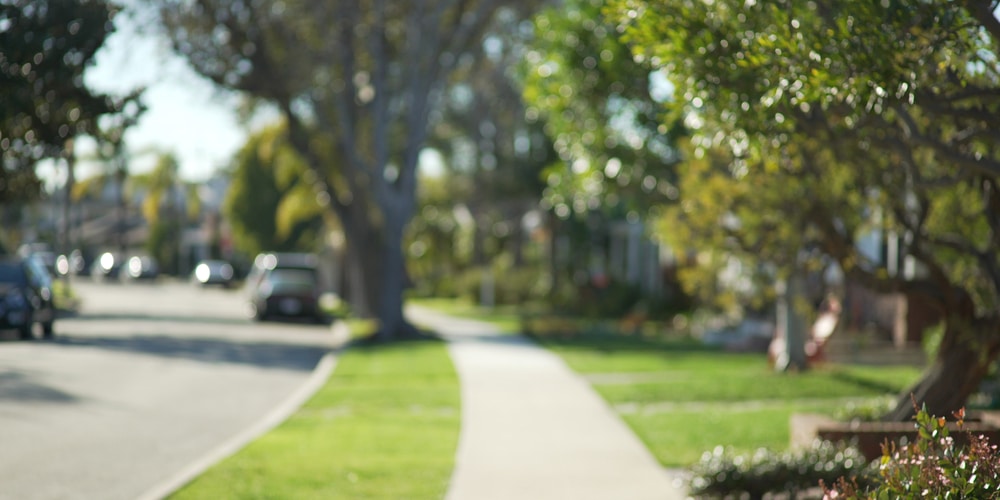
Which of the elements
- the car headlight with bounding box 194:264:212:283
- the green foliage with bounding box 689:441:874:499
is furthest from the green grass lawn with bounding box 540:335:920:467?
the car headlight with bounding box 194:264:212:283

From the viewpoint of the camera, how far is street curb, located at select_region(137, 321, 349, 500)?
35.3 ft

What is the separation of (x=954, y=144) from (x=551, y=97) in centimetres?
765

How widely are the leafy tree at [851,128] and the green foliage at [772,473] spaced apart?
185cm

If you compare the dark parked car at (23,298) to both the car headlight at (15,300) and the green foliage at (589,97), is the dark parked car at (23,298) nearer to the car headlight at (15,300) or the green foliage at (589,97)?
the car headlight at (15,300)

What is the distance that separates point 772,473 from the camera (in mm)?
9219

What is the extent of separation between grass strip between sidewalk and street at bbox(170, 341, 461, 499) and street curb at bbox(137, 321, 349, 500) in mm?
118

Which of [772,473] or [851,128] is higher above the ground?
[851,128]

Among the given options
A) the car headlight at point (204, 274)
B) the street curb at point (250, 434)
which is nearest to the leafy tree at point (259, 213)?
the car headlight at point (204, 274)

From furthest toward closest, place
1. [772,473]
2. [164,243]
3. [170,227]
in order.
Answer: [164,243] → [170,227] → [772,473]

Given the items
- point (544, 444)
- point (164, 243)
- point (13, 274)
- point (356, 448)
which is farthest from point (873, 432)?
point (164, 243)

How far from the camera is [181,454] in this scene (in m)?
12.9

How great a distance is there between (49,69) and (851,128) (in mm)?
12866

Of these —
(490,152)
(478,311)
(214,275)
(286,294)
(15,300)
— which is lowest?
(478,311)

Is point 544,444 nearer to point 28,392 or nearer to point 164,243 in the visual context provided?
point 28,392
